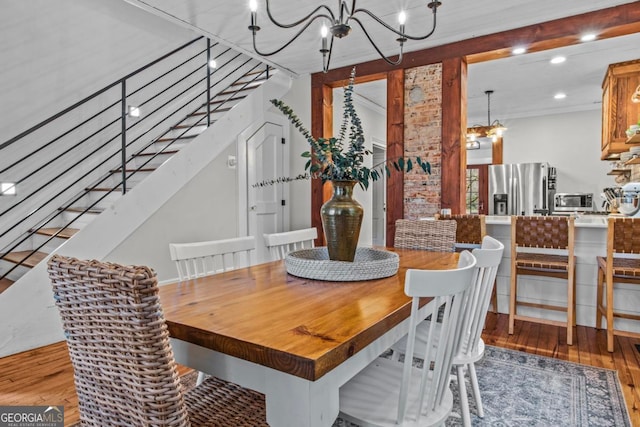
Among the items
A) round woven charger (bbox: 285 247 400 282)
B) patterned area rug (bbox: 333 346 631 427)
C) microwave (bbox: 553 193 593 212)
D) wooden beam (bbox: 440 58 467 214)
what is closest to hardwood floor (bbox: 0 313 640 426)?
patterned area rug (bbox: 333 346 631 427)

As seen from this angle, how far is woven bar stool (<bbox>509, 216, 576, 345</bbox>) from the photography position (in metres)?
2.92

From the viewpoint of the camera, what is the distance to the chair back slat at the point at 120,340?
31.6 inches

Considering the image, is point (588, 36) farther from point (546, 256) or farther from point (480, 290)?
point (480, 290)

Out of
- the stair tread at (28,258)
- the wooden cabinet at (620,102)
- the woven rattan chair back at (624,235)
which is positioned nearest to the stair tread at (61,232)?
the stair tread at (28,258)

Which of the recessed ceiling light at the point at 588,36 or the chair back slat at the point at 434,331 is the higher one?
the recessed ceiling light at the point at 588,36

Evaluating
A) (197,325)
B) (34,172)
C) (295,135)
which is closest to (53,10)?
(34,172)

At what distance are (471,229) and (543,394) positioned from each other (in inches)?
56.1

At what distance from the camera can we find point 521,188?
22.2 feet

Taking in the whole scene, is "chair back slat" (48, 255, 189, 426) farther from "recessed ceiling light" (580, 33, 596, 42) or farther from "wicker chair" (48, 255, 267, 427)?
"recessed ceiling light" (580, 33, 596, 42)

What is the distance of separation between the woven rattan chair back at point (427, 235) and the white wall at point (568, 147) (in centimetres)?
512

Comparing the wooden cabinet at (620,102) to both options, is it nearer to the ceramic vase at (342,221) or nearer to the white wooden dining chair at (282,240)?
the white wooden dining chair at (282,240)

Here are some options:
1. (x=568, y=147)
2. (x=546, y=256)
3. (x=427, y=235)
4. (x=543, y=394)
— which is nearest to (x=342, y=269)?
(x=427, y=235)

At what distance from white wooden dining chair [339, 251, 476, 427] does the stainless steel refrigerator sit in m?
6.18

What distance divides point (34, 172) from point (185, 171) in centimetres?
135
